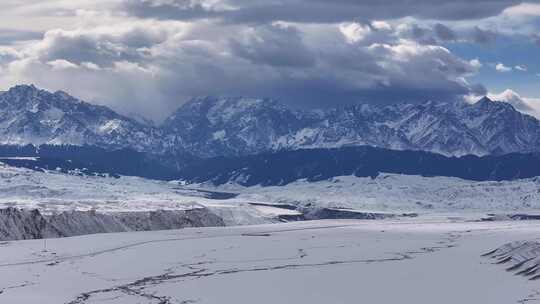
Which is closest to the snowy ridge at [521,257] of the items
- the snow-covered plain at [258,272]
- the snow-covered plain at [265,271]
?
the snow-covered plain at [265,271]

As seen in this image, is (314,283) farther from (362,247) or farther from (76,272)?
(362,247)

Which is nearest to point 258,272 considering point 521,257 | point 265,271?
point 265,271

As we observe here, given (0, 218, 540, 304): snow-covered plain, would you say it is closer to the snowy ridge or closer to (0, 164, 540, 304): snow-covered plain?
(0, 164, 540, 304): snow-covered plain

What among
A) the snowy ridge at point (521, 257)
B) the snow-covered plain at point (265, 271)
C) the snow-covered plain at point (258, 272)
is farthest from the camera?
the snowy ridge at point (521, 257)

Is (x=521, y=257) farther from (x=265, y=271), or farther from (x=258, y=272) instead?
(x=258, y=272)

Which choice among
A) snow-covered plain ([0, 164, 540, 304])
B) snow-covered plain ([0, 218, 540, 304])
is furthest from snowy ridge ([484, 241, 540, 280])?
snow-covered plain ([0, 218, 540, 304])

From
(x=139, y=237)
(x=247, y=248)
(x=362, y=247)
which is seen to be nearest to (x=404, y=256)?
(x=362, y=247)

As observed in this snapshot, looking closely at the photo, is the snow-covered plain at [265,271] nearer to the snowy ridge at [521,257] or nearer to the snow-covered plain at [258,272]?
the snow-covered plain at [258,272]

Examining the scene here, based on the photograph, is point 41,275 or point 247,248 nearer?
point 41,275
